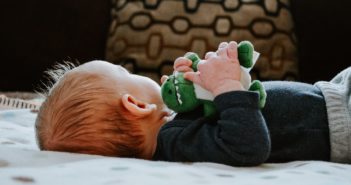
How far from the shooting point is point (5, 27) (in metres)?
2.18

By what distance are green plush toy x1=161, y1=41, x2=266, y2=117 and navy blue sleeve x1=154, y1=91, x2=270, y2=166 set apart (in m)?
0.04

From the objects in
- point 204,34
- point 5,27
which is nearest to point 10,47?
point 5,27

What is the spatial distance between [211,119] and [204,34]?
3.25 feet

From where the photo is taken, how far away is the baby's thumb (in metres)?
0.98

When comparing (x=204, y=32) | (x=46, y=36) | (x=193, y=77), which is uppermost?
(x=193, y=77)

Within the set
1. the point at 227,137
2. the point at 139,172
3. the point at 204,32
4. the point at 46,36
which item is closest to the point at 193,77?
the point at 227,137

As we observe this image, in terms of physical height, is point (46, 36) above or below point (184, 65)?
below

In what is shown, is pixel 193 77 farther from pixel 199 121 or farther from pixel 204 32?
pixel 204 32

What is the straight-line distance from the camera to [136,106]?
3.17 feet

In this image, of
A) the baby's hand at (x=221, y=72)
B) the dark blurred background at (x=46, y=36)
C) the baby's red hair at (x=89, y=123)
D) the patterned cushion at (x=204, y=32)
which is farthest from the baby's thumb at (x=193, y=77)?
the dark blurred background at (x=46, y=36)

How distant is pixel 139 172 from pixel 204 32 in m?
1.24

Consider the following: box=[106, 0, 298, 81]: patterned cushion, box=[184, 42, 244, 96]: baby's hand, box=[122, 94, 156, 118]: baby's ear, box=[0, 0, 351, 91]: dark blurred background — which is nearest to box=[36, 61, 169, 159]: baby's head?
box=[122, 94, 156, 118]: baby's ear

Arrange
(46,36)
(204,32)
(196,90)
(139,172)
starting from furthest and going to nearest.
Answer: (46,36), (204,32), (196,90), (139,172)

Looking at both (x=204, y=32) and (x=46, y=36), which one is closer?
(x=204, y=32)
